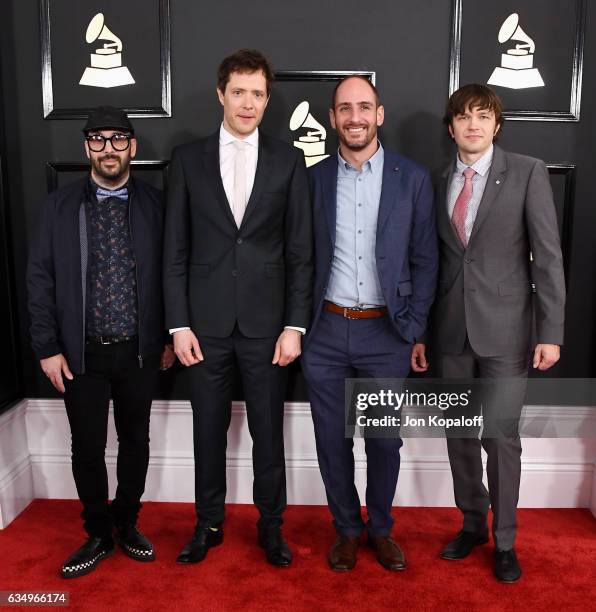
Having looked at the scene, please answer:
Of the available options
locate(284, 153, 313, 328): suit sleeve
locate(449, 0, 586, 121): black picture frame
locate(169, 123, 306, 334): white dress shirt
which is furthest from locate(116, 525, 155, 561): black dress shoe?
locate(449, 0, 586, 121): black picture frame

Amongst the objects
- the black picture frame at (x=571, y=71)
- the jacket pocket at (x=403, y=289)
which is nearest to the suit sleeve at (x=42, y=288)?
the jacket pocket at (x=403, y=289)

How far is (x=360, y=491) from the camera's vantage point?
3010 millimetres

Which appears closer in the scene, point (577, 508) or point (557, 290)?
point (557, 290)

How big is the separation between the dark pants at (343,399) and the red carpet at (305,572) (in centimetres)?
22

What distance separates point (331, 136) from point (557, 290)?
46.2 inches

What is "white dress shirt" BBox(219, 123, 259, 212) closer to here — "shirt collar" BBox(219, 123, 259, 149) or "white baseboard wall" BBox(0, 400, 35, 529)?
"shirt collar" BBox(219, 123, 259, 149)

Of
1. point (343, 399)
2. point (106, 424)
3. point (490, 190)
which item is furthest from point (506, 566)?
point (106, 424)

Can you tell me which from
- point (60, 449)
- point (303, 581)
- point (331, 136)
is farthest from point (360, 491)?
point (331, 136)

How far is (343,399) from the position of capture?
2447 millimetres

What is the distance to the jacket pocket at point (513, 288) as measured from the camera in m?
2.32

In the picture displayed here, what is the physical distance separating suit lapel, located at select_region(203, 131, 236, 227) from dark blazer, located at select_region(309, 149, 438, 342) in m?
0.34

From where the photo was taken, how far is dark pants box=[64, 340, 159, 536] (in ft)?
7.75

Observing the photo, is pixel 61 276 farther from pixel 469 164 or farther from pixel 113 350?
pixel 469 164

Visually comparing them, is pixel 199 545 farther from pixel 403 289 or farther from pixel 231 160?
pixel 231 160
